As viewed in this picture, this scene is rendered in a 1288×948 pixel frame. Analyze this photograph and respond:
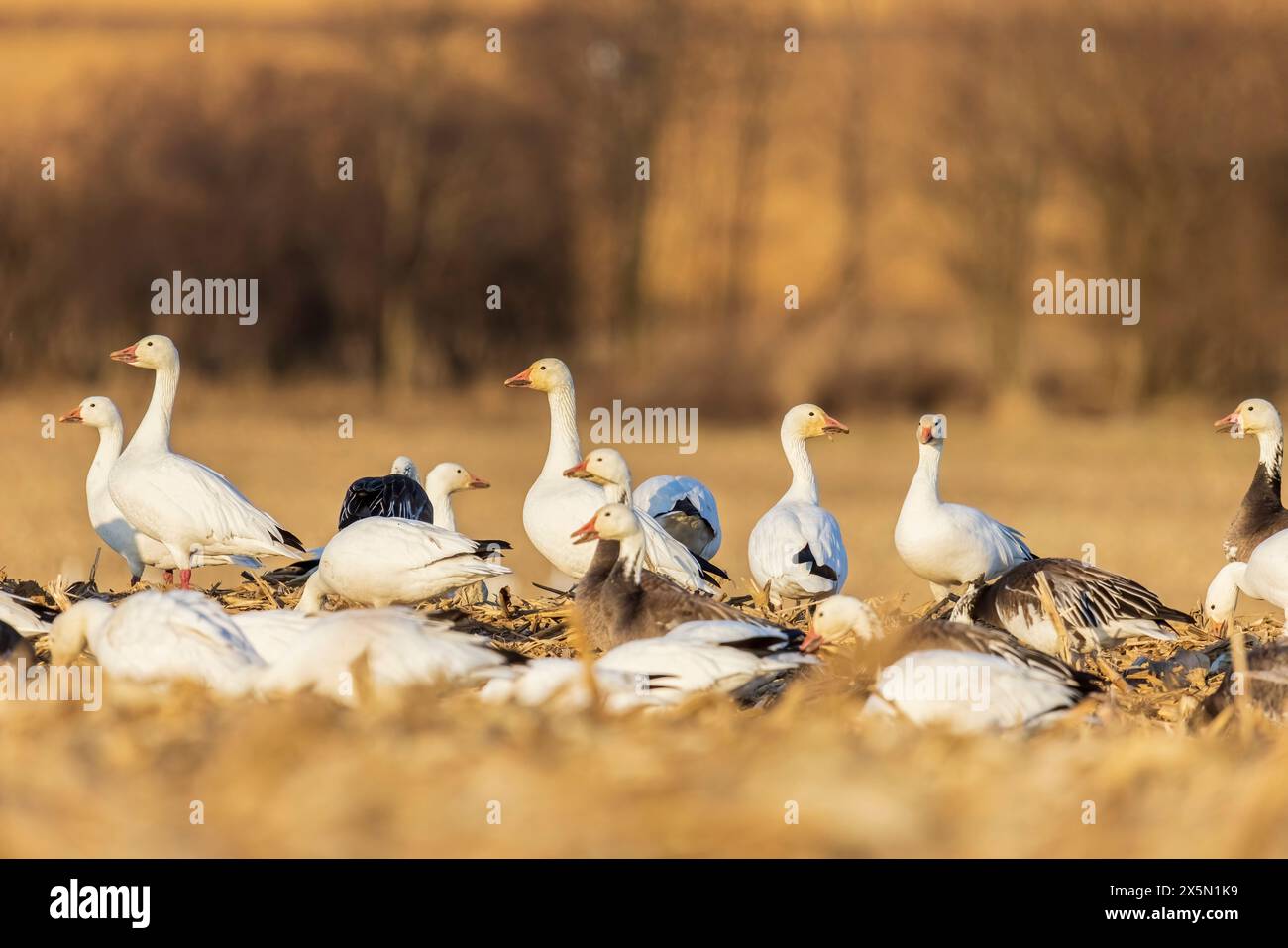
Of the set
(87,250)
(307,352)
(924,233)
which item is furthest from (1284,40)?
(87,250)

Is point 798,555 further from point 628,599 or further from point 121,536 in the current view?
point 121,536

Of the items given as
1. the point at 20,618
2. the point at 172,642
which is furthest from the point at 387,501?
the point at 172,642

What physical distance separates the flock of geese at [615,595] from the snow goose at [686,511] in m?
0.01

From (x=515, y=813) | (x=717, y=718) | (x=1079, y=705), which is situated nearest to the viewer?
(x=515, y=813)

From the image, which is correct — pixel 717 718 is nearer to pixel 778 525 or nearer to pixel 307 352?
pixel 778 525

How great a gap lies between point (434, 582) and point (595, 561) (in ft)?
2.01

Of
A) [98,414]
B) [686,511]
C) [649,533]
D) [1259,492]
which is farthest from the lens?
[98,414]

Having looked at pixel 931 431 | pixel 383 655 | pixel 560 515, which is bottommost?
pixel 383 655

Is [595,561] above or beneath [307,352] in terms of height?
beneath

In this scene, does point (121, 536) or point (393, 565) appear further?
point (121, 536)

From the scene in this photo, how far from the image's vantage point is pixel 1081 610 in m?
5.75

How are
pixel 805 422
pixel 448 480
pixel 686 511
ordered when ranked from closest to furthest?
1. pixel 686 511
2. pixel 448 480
3. pixel 805 422

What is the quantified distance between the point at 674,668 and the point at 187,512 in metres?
3.61

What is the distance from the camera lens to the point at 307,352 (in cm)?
2580
